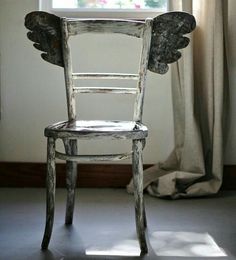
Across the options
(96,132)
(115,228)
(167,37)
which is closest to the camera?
(96,132)

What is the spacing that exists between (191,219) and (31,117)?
1.05m

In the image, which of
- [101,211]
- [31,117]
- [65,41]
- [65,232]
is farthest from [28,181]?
[65,41]

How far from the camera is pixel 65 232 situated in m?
1.87

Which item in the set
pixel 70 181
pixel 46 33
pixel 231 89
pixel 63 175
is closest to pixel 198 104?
pixel 231 89

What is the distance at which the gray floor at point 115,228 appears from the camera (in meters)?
1.66

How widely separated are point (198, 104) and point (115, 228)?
90 centimetres

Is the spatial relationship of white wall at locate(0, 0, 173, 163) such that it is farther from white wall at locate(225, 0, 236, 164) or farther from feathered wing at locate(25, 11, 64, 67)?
feathered wing at locate(25, 11, 64, 67)

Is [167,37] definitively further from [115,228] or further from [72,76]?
[115,228]

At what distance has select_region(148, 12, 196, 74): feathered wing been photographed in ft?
5.85

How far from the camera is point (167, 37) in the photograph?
1.81 metres

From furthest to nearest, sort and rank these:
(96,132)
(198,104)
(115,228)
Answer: (198,104) → (115,228) → (96,132)

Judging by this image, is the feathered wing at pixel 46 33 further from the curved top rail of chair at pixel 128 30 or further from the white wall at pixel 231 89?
the white wall at pixel 231 89

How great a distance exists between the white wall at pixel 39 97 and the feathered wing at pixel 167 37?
743 mm

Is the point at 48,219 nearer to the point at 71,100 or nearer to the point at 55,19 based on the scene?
the point at 71,100
